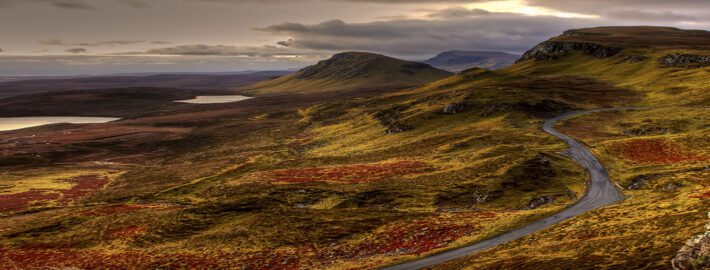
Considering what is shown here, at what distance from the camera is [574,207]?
180ft

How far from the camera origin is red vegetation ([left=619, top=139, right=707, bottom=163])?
236ft

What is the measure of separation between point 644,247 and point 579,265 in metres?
5.52

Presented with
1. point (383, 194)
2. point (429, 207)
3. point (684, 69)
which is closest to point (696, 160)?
point (429, 207)

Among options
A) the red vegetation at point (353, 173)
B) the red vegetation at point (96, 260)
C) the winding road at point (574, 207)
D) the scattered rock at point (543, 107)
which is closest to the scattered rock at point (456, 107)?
the scattered rock at point (543, 107)

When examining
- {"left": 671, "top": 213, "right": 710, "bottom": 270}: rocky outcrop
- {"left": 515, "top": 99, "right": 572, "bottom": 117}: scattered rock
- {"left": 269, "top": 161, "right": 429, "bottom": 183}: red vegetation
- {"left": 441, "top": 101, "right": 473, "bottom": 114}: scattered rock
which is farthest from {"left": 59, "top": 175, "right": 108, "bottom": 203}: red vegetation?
{"left": 515, "top": 99, "right": 572, "bottom": 117}: scattered rock

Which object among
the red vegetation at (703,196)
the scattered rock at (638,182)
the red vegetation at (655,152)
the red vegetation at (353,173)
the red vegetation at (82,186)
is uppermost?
the red vegetation at (703,196)

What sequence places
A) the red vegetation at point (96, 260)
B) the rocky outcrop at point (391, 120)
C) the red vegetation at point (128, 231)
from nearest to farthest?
the red vegetation at point (96, 260), the red vegetation at point (128, 231), the rocky outcrop at point (391, 120)

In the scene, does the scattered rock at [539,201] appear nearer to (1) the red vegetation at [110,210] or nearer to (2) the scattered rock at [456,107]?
(1) the red vegetation at [110,210]

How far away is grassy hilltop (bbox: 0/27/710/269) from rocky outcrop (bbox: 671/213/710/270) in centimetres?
120

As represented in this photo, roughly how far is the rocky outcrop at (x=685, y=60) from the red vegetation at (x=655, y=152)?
106 metres

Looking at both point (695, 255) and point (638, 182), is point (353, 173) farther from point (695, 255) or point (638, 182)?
point (695, 255)

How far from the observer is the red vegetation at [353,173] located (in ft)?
261

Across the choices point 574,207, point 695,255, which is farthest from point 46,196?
point 695,255

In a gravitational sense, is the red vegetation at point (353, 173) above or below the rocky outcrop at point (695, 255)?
below
